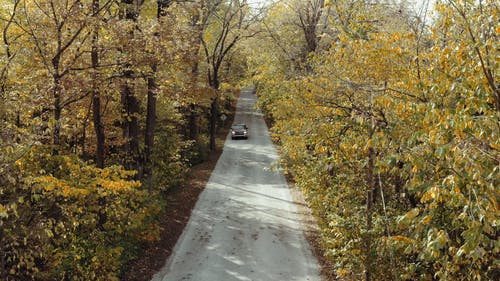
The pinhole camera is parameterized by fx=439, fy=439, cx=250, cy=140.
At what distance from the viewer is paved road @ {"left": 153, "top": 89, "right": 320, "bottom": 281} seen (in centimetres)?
1257

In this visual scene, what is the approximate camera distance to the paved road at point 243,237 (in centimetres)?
1257

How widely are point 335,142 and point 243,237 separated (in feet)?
19.4

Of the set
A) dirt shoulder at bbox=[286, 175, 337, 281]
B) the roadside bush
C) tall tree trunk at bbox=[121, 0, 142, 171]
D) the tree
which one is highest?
the tree

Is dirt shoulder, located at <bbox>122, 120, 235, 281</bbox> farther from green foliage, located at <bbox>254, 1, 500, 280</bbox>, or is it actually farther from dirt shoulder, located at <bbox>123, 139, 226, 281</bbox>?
green foliage, located at <bbox>254, 1, 500, 280</bbox>

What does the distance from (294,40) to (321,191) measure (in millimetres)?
18613

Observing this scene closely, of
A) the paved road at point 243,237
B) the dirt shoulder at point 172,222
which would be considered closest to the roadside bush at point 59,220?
the dirt shoulder at point 172,222

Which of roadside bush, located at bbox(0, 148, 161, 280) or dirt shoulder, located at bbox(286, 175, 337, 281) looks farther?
dirt shoulder, located at bbox(286, 175, 337, 281)

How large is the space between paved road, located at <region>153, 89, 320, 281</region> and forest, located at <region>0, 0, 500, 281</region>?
132 centimetres

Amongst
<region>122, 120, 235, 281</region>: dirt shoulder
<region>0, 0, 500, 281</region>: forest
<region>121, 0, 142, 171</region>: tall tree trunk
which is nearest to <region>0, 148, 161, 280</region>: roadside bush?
<region>0, 0, 500, 281</region>: forest

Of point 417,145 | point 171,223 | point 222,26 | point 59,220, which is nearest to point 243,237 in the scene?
point 171,223

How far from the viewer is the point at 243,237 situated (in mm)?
15562

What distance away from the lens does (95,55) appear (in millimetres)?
12297

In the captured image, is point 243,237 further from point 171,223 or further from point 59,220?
point 59,220

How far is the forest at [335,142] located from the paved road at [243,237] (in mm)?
1324
